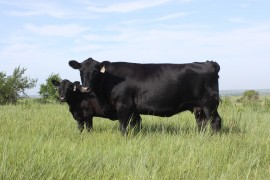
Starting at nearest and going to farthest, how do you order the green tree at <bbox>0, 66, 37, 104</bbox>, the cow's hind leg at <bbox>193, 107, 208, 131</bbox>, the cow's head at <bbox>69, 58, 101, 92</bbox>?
1. the cow's head at <bbox>69, 58, 101, 92</bbox>
2. the cow's hind leg at <bbox>193, 107, 208, 131</bbox>
3. the green tree at <bbox>0, 66, 37, 104</bbox>

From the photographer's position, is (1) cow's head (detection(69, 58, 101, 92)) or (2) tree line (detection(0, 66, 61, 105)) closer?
(1) cow's head (detection(69, 58, 101, 92))

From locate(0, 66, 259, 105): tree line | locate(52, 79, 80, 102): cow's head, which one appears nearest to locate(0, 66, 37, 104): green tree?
locate(0, 66, 259, 105): tree line

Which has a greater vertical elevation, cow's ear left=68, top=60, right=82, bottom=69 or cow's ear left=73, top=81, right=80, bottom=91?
cow's ear left=68, top=60, right=82, bottom=69

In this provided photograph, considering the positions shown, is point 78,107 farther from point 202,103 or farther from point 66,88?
point 202,103

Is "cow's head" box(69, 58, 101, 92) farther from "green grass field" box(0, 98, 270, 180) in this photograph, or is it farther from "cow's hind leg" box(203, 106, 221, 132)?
"cow's hind leg" box(203, 106, 221, 132)

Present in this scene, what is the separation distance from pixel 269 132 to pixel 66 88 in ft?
15.6

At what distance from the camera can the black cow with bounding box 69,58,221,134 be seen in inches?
301

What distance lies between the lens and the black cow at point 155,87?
765 centimetres

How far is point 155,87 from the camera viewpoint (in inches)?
305

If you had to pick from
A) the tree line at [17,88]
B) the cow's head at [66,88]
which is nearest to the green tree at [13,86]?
the tree line at [17,88]

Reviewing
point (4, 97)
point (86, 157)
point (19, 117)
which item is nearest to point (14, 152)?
point (86, 157)

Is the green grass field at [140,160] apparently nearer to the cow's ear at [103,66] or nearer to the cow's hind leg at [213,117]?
the cow's hind leg at [213,117]

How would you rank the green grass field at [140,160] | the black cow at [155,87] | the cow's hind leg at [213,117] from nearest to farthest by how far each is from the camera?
the green grass field at [140,160]
the black cow at [155,87]
the cow's hind leg at [213,117]

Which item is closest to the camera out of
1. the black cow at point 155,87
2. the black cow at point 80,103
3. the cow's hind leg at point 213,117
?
the black cow at point 155,87
